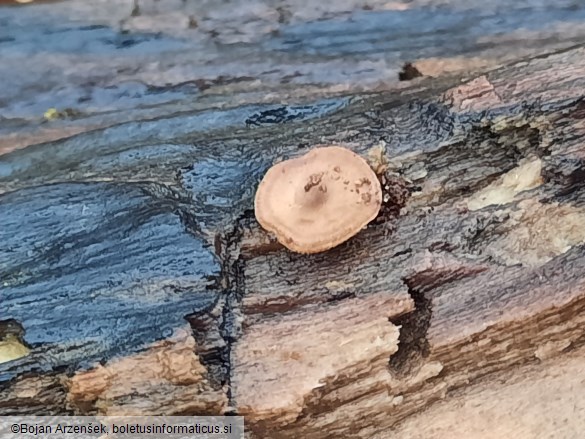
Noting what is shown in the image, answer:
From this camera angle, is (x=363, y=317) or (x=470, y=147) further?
(x=470, y=147)

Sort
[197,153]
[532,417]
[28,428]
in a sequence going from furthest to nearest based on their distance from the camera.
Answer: [197,153] → [532,417] → [28,428]

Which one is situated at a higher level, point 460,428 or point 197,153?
point 197,153

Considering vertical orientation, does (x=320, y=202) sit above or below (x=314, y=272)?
above

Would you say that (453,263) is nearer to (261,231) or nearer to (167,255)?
(261,231)

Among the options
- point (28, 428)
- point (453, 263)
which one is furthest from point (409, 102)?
point (28, 428)
